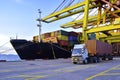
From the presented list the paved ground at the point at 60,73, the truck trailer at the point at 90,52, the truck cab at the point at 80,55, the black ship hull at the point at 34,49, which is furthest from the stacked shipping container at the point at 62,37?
the paved ground at the point at 60,73

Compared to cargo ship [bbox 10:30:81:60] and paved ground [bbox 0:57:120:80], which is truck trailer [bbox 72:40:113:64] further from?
paved ground [bbox 0:57:120:80]

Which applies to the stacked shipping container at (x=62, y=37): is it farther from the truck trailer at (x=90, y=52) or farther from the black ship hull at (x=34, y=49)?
the truck trailer at (x=90, y=52)

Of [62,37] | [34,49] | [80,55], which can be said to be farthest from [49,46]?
[80,55]

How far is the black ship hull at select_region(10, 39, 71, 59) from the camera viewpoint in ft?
128

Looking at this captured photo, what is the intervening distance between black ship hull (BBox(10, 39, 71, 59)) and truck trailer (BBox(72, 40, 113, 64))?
826cm

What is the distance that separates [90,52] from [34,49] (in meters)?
9.95

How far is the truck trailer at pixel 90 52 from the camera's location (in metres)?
A: 30.5

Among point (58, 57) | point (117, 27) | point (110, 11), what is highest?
point (110, 11)

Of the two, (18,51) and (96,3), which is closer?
(18,51)

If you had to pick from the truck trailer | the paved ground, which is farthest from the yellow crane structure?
the paved ground

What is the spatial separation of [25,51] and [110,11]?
1698 centimetres

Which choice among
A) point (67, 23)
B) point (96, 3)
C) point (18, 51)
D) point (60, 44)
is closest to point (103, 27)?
point (96, 3)

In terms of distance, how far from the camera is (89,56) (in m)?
32.6

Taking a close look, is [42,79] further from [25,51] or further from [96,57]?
[25,51]
